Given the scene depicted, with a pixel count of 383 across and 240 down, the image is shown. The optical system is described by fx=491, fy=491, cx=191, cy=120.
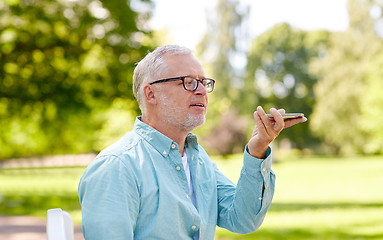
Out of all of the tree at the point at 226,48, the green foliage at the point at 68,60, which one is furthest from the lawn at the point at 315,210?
the tree at the point at 226,48

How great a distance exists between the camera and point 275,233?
840cm

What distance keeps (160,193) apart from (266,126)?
47 centimetres

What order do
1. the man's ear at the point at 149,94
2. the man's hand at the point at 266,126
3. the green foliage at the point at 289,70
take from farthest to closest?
1. the green foliage at the point at 289,70
2. the man's ear at the point at 149,94
3. the man's hand at the point at 266,126

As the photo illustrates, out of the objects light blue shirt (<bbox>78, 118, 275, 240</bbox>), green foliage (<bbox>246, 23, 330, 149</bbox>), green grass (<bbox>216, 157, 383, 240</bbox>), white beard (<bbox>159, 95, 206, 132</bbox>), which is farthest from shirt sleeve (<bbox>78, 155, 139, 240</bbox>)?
green foliage (<bbox>246, 23, 330, 149</bbox>)

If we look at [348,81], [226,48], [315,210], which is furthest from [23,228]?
[348,81]

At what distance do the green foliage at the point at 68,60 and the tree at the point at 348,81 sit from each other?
25.0 meters

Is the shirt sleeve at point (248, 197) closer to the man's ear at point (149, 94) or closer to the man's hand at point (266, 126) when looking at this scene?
the man's hand at point (266, 126)

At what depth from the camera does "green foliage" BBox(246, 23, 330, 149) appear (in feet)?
153

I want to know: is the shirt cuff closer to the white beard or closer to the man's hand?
the man's hand

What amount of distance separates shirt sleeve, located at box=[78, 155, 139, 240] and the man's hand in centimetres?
50

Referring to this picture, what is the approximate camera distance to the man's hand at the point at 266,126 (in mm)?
1833

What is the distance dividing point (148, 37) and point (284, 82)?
37.1 meters

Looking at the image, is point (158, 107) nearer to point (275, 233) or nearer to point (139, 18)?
point (275, 233)

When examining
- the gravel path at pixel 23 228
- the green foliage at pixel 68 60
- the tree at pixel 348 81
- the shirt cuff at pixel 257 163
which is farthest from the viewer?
the tree at pixel 348 81
